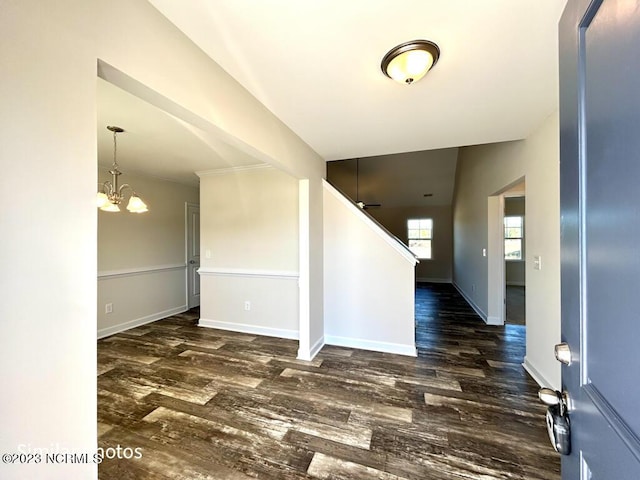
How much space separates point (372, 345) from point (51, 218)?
310 centimetres

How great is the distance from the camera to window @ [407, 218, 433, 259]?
26.6 feet

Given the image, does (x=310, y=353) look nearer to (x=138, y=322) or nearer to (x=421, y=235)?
(x=138, y=322)

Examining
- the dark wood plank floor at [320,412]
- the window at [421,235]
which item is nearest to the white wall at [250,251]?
the dark wood plank floor at [320,412]

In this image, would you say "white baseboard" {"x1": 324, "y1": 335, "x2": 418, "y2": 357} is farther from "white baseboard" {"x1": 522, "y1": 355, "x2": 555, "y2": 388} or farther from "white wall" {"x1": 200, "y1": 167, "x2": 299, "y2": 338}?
"white baseboard" {"x1": 522, "y1": 355, "x2": 555, "y2": 388}

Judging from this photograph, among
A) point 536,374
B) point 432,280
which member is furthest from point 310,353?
point 432,280

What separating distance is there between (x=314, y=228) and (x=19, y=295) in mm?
2490

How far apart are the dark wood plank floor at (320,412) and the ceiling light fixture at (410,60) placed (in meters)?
2.25

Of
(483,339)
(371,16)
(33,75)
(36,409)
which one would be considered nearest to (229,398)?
(36,409)

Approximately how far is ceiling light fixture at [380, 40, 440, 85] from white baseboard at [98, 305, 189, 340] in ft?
14.7

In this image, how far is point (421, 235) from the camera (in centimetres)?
820

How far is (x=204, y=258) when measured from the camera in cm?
402

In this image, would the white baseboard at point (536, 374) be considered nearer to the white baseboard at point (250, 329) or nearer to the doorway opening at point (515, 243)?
the white baseboard at point (250, 329)

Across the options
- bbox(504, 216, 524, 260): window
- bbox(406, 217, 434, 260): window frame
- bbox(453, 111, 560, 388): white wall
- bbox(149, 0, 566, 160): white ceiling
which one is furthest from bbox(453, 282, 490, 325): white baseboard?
bbox(149, 0, 566, 160): white ceiling

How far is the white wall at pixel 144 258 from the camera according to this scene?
3.66 meters
